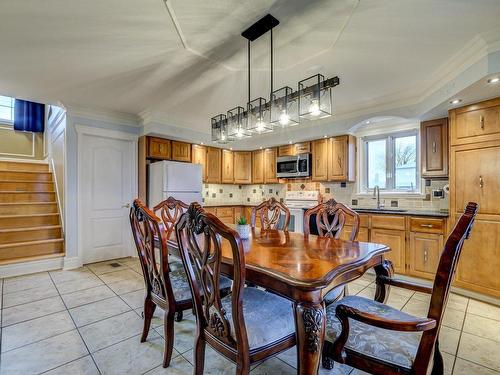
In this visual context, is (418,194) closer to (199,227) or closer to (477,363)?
(477,363)

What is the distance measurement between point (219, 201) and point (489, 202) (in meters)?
4.51

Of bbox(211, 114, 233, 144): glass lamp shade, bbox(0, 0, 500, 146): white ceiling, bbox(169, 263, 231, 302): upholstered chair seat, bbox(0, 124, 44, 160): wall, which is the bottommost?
bbox(169, 263, 231, 302): upholstered chair seat

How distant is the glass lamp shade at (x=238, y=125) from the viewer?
244 centimetres

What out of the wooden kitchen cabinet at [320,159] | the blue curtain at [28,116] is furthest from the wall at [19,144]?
the wooden kitchen cabinet at [320,159]

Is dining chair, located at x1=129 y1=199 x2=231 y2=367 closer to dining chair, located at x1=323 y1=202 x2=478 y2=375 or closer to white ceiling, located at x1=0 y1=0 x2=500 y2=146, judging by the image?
dining chair, located at x1=323 y1=202 x2=478 y2=375

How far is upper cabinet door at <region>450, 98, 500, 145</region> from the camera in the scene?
2.56 metres

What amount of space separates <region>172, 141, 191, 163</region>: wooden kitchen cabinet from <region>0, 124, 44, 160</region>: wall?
151 inches

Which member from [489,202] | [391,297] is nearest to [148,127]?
[391,297]

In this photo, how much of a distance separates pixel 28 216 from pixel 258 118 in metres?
4.24

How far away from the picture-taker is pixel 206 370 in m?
1.64

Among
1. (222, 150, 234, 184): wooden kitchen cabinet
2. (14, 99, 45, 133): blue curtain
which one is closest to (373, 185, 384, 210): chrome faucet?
(222, 150, 234, 184): wooden kitchen cabinet

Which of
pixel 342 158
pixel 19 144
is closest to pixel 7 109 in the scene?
pixel 19 144

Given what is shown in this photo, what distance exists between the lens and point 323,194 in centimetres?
A: 464

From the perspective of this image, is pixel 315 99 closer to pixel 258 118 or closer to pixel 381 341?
pixel 258 118
